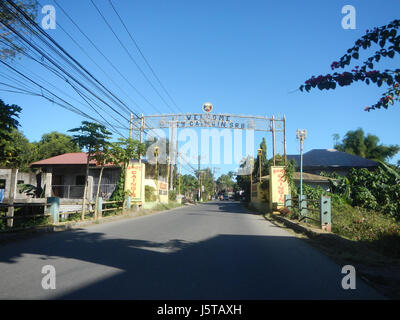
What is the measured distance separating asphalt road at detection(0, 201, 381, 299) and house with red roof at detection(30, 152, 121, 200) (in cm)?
1716

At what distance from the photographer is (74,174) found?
27750mm

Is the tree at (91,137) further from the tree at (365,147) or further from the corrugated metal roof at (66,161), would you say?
the tree at (365,147)

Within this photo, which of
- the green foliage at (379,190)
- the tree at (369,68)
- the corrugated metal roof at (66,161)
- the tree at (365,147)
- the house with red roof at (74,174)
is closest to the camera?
the tree at (369,68)

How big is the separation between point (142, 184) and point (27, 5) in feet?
41.0

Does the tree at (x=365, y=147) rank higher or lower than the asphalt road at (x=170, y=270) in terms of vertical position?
higher

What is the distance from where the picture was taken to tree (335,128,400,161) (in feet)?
137

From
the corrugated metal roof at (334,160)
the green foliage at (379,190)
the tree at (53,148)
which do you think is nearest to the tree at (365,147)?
the corrugated metal roof at (334,160)

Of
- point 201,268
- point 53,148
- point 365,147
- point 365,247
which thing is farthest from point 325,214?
point 365,147

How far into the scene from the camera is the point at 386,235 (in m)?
9.35

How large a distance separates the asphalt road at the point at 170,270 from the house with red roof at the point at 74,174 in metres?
17.2

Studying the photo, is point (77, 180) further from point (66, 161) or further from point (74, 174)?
point (66, 161)

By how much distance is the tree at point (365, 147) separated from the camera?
4184 cm

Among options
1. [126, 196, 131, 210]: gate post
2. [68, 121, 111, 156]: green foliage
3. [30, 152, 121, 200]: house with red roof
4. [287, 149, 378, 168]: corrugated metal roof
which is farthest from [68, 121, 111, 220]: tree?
[287, 149, 378, 168]: corrugated metal roof
